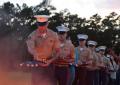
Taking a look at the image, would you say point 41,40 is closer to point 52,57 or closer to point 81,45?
point 52,57

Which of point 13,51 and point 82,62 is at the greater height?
point 82,62

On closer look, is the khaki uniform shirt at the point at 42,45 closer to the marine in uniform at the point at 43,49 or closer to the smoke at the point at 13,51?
the marine in uniform at the point at 43,49

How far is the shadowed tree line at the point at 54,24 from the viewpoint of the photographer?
3061cm

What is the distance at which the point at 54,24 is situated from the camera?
38.3 m

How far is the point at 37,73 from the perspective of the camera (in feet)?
29.1

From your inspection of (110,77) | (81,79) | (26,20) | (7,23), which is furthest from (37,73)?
(26,20)

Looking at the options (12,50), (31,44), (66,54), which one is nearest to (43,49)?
(31,44)

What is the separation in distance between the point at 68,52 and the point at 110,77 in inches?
360

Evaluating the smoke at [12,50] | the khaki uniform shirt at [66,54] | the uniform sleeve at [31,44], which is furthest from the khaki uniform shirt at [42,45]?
the smoke at [12,50]

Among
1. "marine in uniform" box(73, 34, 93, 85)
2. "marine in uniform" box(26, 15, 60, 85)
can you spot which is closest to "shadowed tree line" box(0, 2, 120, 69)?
"marine in uniform" box(73, 34, 93, 85)

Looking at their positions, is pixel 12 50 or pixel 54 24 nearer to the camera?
pixel 12 50

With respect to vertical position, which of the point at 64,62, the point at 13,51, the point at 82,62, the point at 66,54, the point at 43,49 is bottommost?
the point at 13,51

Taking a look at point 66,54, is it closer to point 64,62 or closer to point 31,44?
point 64,62

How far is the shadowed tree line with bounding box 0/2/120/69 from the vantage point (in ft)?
100
